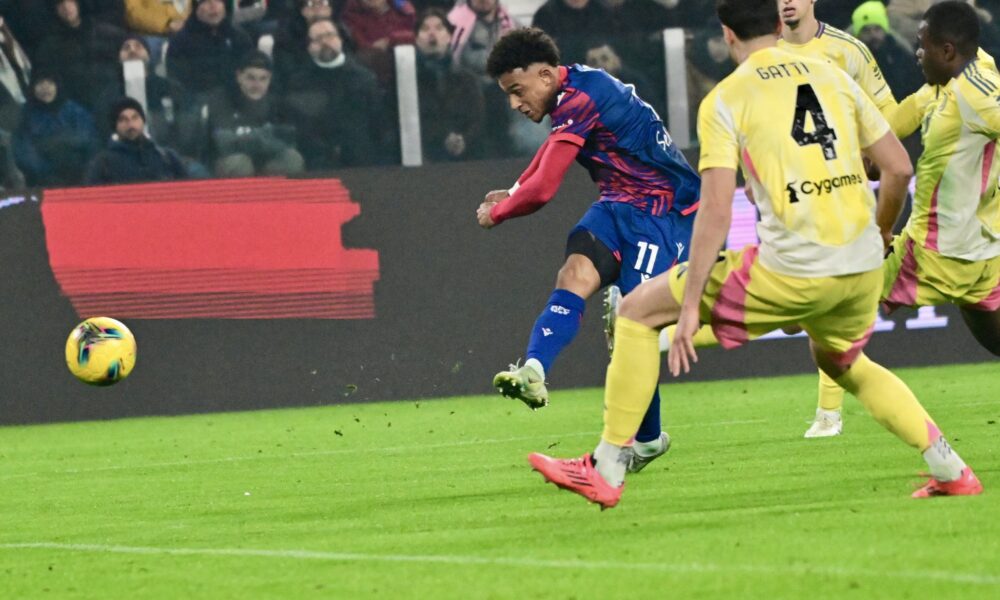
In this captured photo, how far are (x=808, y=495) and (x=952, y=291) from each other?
6.55 feet

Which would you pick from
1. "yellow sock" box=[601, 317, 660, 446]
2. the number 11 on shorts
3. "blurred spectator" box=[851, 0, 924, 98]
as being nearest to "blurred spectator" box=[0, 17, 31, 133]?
"blurred spectator" box=[851, 0, 924, 98]

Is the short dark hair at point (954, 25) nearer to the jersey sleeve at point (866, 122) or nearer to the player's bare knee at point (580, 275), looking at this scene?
the jersey sleeve at point (866, 122)

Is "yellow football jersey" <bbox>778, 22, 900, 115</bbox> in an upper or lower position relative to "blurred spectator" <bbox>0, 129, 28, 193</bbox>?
upper

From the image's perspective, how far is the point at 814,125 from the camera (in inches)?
242

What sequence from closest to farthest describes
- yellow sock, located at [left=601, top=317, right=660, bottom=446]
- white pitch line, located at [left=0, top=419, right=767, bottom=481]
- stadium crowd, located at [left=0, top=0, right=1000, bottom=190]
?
yellow sock, located at [left=601, top=317, right=660, bottom=446], white pitch line, located at [left=0, top=419, right=767, bottom=481], stadium crowd, located at [left=0, top=0, right=1000, bottom=190]

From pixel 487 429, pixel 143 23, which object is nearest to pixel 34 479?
pixel 487 429

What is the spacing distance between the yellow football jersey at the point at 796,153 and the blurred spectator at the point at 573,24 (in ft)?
28.0

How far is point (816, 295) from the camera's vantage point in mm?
6176

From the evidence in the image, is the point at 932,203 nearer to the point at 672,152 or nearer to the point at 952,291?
the point at 952,291

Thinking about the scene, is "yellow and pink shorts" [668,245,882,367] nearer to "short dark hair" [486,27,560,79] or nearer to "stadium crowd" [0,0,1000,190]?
"short dark hair" [486,27,560,79]

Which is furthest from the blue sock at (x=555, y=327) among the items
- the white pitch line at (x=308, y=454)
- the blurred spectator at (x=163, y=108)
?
the blurred spectator at (x=163, y=108)

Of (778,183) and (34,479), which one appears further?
(34,479)

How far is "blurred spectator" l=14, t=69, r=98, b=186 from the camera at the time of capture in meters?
14.5

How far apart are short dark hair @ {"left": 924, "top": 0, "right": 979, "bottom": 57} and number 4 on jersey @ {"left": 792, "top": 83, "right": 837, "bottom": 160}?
175 cm
